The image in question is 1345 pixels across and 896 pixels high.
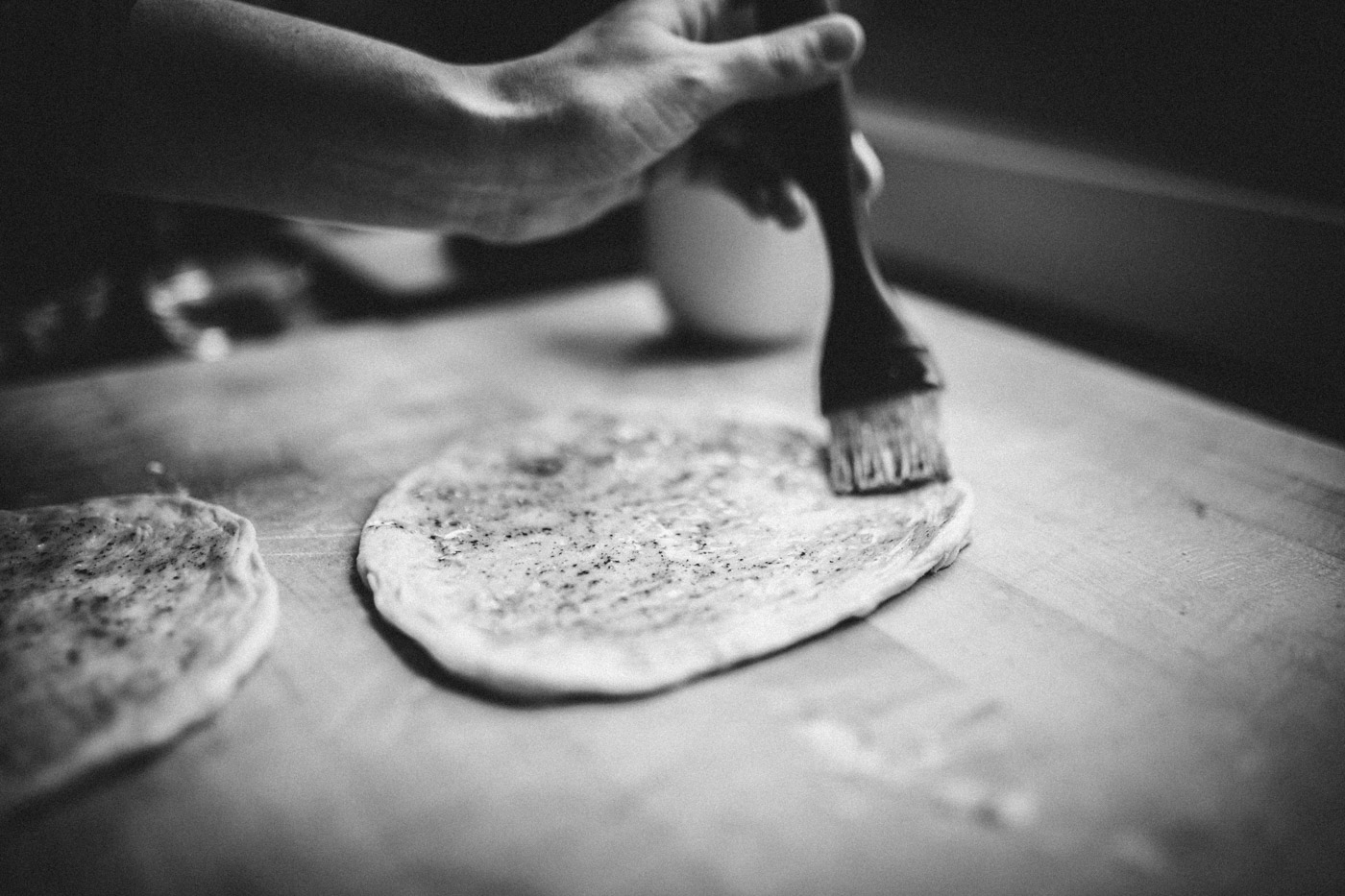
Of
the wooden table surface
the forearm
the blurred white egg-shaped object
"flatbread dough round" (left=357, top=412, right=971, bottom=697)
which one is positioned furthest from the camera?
the blurred white egg-shaped object

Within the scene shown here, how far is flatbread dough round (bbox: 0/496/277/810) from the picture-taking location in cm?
69

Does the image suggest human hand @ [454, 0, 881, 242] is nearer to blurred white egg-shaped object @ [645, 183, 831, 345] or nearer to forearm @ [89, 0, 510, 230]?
forearm @ [89, 0, 510, 230]

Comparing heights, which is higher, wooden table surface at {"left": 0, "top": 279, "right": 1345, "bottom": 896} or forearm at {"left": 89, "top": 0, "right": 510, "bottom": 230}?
forearm at {"left": 89, "top": 0, "right": 510, "bottom": 230}

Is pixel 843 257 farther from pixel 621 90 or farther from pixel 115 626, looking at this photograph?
pixel 115 626

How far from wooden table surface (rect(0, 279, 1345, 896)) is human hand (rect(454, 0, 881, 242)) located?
390 millimetres

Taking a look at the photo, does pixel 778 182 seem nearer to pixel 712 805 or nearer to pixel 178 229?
pixel 712 805

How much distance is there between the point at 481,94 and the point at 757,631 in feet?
2.09

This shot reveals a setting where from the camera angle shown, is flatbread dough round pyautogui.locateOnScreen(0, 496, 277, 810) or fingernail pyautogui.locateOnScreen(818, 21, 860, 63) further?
fingernail pyautogui.locateOnScreen(818, 21, 860, 63)

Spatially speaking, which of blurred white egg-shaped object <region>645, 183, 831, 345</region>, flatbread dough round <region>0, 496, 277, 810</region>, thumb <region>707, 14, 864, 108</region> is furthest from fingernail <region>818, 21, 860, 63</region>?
flatbread dough round <region>0, 496, 277, 810</region>

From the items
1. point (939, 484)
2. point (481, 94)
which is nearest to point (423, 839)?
point (939, 484)

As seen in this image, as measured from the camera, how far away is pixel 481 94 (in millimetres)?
1030

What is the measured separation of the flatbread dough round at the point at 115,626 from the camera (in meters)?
0.69

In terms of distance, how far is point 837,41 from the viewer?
107 centimetres

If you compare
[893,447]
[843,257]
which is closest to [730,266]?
[843,257]
